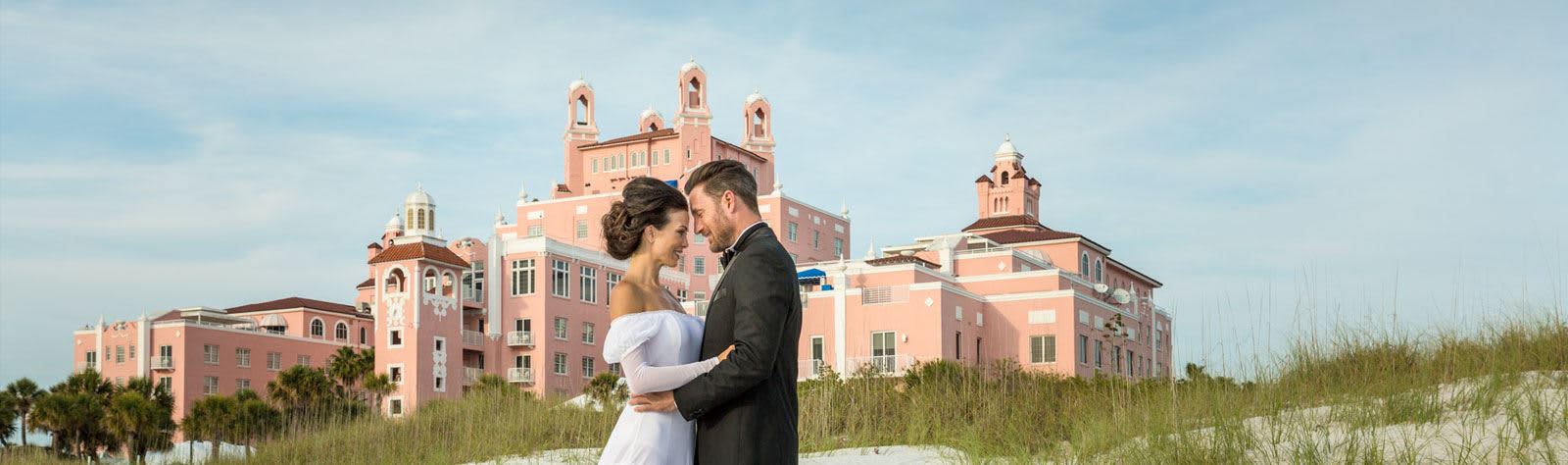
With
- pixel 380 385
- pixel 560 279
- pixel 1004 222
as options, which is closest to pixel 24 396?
pixel 380 385

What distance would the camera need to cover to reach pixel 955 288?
49.6m

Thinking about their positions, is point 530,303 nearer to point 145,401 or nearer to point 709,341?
point 145,401

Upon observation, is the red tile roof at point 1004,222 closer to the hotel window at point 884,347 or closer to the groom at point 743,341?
the hotel window at point 884,347

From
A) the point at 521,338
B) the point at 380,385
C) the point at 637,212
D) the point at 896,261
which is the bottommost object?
the point at 380,385

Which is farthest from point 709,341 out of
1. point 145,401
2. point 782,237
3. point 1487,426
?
point 782,237

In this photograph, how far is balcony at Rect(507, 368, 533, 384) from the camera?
54938mm

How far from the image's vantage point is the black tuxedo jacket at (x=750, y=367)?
15.8 ft

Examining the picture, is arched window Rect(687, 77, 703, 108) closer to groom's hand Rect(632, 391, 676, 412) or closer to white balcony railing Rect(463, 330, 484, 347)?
white balcony railing Rect(463, 330, 484, 347)

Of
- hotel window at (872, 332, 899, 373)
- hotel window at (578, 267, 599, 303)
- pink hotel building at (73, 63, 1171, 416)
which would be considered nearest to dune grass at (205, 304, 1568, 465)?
pink hotel building at (73, 63, 1171, 416)

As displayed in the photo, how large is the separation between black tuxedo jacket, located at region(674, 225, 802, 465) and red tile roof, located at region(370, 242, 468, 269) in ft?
166

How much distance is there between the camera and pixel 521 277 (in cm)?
5572

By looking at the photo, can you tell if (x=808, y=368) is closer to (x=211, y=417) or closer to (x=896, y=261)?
(x=896, y=261)

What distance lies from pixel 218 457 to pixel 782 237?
45.9 m

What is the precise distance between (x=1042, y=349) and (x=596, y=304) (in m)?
18.2
